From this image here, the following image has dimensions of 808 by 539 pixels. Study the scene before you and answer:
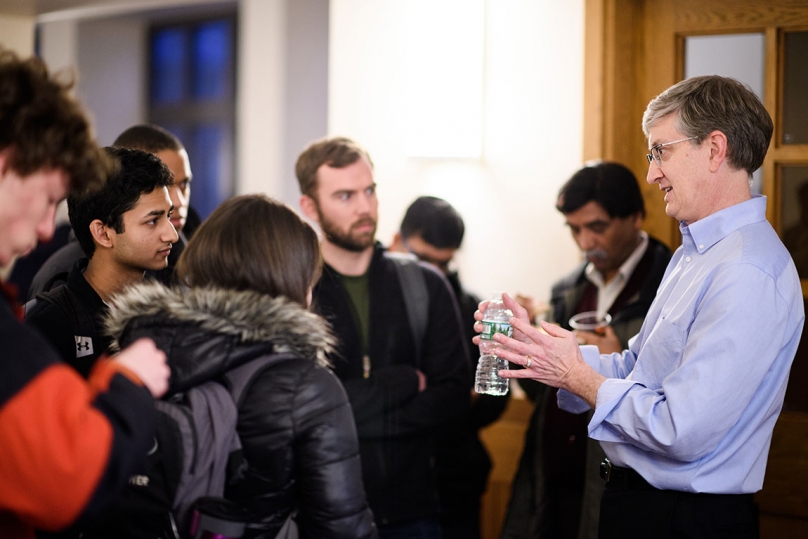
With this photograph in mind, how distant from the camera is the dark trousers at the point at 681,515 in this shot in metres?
1.75

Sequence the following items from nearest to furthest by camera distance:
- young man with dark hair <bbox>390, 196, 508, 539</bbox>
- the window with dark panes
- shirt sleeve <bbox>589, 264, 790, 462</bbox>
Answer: shirt sleeve <bbox>589, 264, 790, 462</bbox> → young man with dark hair <bbox>390, 196, 508, 539</bbox> → the window with dark panes

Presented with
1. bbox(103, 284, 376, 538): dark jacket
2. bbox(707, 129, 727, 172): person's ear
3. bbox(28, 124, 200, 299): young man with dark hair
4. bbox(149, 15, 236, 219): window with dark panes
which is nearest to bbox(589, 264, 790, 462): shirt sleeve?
bbox(707, 129, 727, 172): person's ear

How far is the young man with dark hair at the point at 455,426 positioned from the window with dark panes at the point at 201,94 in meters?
4.49

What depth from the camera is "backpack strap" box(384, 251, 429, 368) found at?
2.67 metres

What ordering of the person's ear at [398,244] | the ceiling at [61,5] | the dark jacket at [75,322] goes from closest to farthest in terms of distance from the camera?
1. the dark jacket at [75,322]
2. the person's ear at [398,244]
3. the ceiling at [61,5]

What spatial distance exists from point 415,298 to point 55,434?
166 centimetres

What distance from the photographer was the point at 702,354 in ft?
5.44

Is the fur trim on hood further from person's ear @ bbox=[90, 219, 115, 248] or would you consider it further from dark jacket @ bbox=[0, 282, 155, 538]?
person's ear @ bbox=[90, 219, 115, 248]

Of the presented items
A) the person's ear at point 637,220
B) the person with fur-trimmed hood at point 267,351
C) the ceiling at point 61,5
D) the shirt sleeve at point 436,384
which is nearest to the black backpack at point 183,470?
the person with fur-trimmed hood at point 267,351

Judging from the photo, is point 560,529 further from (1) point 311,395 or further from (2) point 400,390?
(1) point 311,395

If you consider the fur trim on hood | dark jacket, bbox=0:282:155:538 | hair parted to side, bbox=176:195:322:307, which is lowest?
dark jacket, bbox=0:282:155:538

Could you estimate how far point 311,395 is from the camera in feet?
5.27

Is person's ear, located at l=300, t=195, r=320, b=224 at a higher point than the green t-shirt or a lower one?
higher

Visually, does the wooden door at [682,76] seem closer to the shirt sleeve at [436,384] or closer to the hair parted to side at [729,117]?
the shirt sleeve at [436,384]
